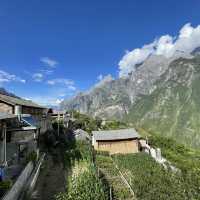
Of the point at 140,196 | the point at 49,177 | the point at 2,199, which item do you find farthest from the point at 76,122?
the point at 2,199

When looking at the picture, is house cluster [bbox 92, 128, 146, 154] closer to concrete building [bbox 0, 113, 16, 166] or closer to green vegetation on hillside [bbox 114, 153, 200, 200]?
green vegetation on hillside [bbox 114, 153, 200, 200]

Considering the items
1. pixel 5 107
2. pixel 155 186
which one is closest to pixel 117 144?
pixel 5 107

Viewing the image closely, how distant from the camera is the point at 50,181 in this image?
2128 centimetres

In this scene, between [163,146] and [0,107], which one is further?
[163,146]

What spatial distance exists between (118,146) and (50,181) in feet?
84.3

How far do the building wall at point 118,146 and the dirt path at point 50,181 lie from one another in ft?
56.7

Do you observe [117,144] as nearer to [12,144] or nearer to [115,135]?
[115,135]

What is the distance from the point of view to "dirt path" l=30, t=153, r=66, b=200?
1783cm

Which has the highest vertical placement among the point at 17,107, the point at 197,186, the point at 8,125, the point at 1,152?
the point at 17,107

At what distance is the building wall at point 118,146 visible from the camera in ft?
150

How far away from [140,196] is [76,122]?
174ft

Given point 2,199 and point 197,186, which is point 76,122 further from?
point 2,199

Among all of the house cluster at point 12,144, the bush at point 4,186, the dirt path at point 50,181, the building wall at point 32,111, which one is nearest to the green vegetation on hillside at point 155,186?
the dirt path at point 50,181

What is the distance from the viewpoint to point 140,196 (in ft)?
62.1
